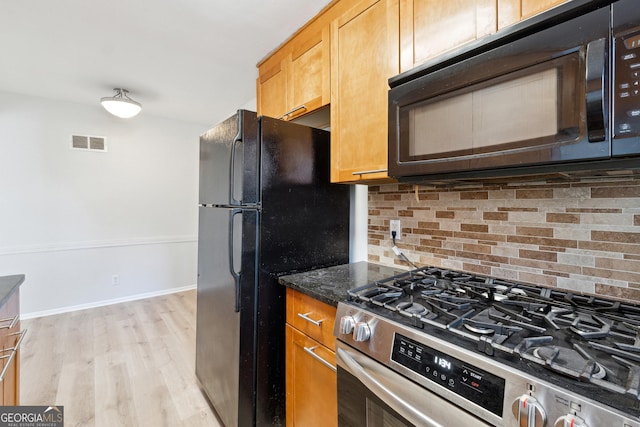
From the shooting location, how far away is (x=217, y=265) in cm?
167

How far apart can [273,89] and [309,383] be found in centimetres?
Result: 189

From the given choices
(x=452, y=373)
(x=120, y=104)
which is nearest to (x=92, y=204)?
(x=120, y=104)

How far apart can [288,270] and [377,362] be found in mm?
769

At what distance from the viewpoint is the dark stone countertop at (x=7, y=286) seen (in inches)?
42.6

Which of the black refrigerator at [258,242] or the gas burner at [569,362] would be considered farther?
the black refrigerator at [258,242]

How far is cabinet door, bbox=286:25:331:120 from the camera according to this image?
5.25 ft

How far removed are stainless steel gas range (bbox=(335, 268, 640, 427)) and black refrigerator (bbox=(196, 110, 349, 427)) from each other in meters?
0.56

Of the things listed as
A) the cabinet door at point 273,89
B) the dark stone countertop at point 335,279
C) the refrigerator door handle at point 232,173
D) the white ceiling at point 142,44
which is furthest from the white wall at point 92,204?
the dark stone countertop at point 335,279

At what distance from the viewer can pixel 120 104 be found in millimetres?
2844

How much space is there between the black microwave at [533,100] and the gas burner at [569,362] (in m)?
0.49

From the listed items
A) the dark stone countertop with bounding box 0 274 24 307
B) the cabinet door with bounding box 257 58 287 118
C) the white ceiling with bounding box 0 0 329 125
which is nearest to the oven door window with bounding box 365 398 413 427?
the dark stone countertop with bounding box 0 274 24 307

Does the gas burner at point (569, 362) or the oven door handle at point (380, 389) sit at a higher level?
the gas burner at point (569, 362)

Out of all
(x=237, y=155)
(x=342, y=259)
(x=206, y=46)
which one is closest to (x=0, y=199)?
(x=206, y=46)

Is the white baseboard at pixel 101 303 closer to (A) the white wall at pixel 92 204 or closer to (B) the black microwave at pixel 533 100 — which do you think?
(A) the white wall at pixel 92 204
